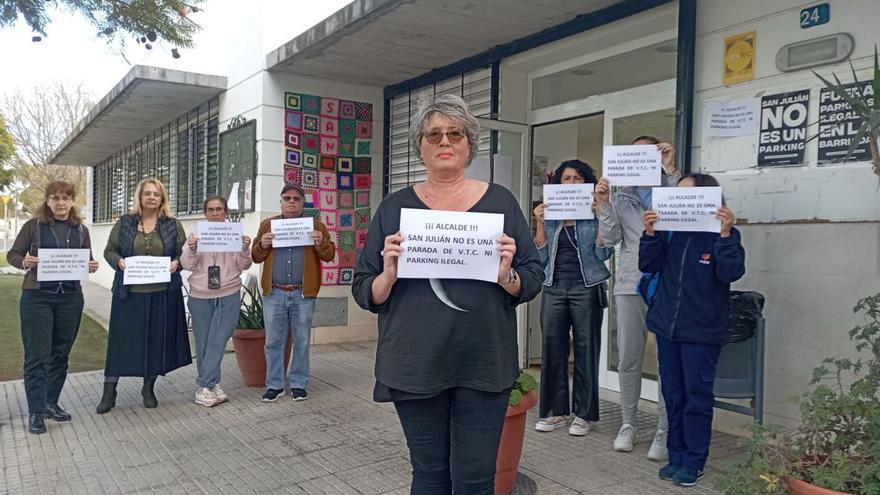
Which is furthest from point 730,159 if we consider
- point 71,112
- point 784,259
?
point 71,112

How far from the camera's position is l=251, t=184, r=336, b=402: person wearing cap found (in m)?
5.72

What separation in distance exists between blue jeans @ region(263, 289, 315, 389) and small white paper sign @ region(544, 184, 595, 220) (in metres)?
2.47

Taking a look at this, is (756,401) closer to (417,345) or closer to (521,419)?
(521,419)

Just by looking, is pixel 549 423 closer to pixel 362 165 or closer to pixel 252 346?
pixel 252 346

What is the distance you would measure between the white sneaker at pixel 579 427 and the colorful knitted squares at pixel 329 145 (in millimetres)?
5126

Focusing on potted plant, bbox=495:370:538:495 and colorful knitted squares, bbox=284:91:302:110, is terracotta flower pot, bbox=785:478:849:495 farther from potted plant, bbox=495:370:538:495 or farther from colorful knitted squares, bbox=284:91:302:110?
colorful knitted squares, bbox=284:91:302:110

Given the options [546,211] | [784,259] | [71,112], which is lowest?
[784,259]

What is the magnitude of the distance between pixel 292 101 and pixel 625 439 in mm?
5872

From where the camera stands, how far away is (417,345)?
2252 millimetres

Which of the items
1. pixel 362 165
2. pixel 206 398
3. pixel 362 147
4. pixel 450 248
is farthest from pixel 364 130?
pixel 450 248

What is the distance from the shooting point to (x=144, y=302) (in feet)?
17.5

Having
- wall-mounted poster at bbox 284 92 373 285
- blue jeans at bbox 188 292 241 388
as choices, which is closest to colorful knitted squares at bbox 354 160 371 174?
wall-mounted poster at bbox 284 92 373 285

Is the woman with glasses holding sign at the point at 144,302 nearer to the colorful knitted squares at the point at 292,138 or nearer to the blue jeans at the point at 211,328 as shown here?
the blue jeans at the point at 211,328

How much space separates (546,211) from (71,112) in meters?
33.9
